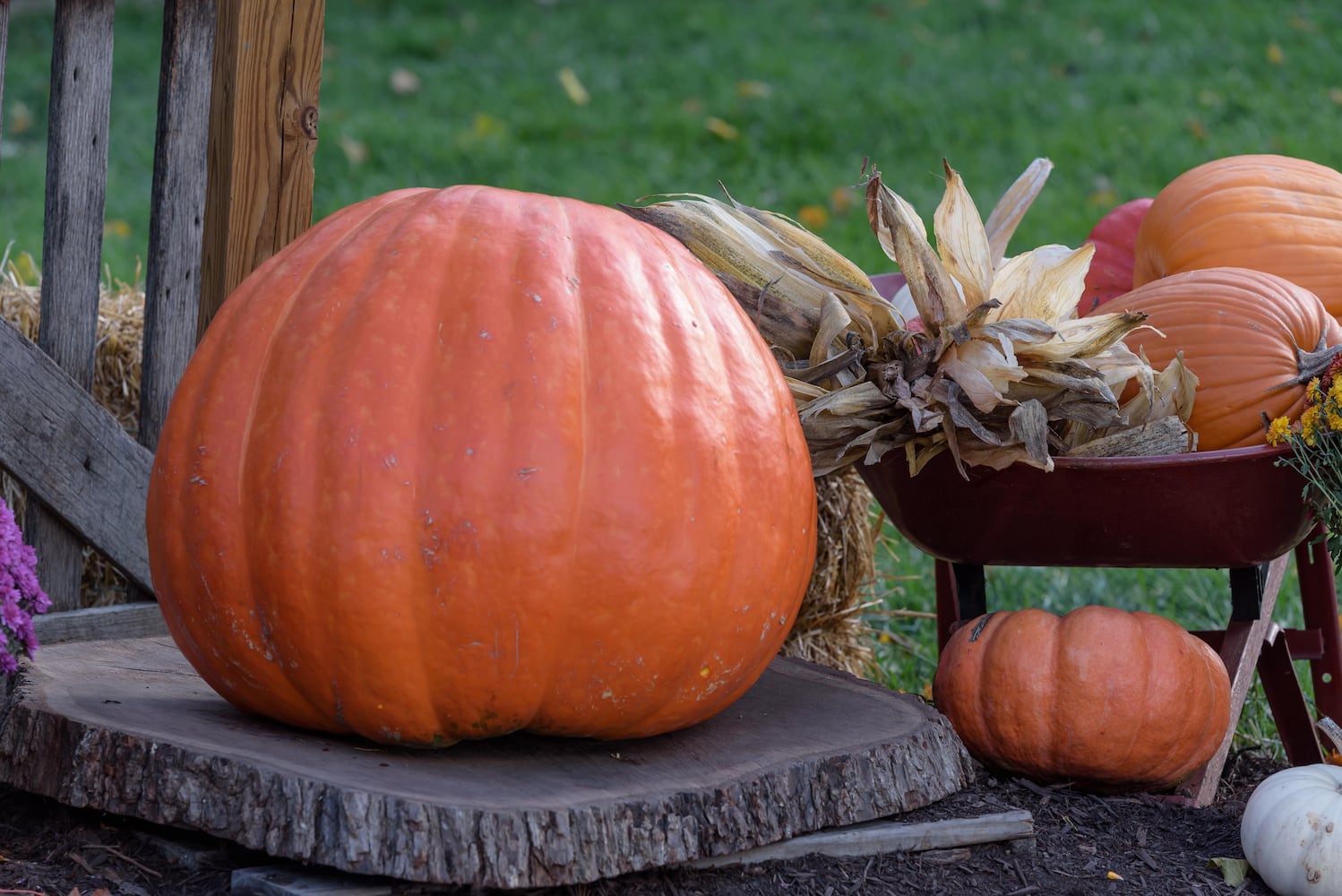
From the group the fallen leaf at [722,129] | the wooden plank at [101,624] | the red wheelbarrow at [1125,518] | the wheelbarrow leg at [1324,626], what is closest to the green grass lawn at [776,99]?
the fallen leaf at [722,129]

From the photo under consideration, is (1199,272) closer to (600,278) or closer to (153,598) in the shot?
(600,278)

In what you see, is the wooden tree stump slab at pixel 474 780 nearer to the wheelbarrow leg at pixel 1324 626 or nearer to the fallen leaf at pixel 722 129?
the wheelbarrow leg at pixel 1324 626

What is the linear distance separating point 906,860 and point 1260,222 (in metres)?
1.58

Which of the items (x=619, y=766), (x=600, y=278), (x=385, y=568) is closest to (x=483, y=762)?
(x=619, y=766)

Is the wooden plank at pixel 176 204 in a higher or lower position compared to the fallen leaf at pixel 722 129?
lower

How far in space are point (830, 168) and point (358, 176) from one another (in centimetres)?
240

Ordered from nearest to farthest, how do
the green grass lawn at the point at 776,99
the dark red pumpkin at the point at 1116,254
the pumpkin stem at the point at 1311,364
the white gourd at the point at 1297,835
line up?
1. the white gourd at the point at 1297,835
2. the pumpkin stem at the point at 1311,364
3. the dark red pumpkin at the point at 1116,254
4. the green grass lawn at the point at 776,99

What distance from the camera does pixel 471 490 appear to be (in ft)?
5.82

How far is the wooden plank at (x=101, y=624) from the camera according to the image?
9.07 ft

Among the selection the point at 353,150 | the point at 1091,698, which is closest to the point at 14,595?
the point at 1091,698

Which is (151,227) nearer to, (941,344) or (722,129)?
(941,344)

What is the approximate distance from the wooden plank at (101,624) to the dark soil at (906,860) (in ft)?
2.00

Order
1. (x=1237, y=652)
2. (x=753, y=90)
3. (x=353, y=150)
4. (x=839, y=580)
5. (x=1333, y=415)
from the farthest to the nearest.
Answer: (x=753, y=90) < (x=353, y=150) < (x=839, y=580) < (x=1237, y=652) < (x=1333, y=415)

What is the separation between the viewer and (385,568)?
178 centimetres
